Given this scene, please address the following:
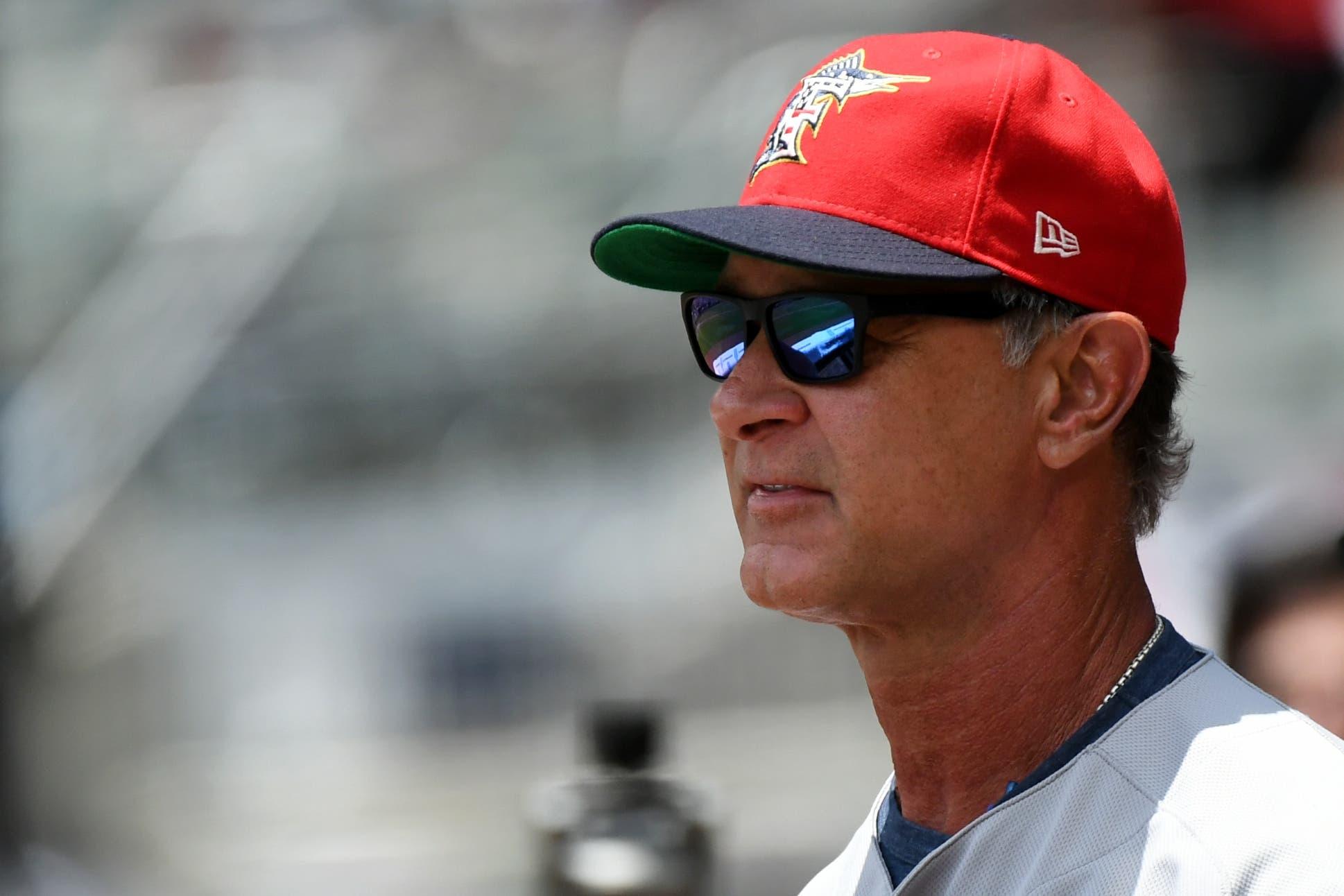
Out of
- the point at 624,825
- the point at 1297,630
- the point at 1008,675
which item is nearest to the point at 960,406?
the point at 1008,675

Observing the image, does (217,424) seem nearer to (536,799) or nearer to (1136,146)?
(536,799)

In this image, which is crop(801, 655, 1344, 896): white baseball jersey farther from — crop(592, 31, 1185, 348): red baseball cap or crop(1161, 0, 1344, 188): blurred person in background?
crop(1161, 0, 1344, 188): blurred person in background

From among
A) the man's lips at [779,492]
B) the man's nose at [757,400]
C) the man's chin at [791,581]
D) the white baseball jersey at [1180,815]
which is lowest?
the white baseball jersey at [1180,815]

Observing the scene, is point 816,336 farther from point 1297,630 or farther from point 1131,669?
point 1297,630

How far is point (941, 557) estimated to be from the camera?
1.89m

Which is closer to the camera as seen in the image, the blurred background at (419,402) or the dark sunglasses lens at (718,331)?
the dark sunglasses lens at (718,331)

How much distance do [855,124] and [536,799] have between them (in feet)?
9.02

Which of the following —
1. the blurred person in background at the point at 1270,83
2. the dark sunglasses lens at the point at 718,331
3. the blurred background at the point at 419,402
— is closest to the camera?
the dark sunglasses lens at the point at 718,331

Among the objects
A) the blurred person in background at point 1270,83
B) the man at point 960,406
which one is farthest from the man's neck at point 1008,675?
the blurred person in background at point 1270,83

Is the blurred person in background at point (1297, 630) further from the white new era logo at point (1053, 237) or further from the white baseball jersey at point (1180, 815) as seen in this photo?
the white new era logo at point (1053, 237)

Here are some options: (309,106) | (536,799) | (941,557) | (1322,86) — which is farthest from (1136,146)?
(309,106)

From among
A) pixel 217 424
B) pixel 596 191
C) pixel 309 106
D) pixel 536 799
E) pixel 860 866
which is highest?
pixel 309 106

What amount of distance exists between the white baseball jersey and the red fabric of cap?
1.55ft

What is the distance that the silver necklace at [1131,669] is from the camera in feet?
5.97
